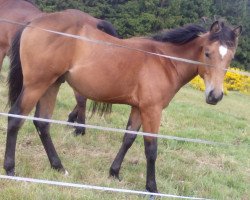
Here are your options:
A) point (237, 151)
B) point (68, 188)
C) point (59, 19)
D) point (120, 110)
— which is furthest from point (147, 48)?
point (120, 110)

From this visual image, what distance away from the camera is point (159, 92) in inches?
177

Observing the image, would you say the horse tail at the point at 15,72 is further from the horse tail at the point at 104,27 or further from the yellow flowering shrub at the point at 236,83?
the yellow flowering shrub at the point at 236,83

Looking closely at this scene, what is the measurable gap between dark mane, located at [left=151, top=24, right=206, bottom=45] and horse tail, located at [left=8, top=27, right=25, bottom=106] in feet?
5.20

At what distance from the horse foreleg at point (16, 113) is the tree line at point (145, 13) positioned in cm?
2532

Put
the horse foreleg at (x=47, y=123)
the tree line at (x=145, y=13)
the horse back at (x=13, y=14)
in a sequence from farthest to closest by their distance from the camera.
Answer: the tree line at (x=145, y=13)
the horse back at (x=13, y=14)
the horse foreleg at (x=47, y=123)

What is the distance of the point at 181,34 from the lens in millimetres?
4793

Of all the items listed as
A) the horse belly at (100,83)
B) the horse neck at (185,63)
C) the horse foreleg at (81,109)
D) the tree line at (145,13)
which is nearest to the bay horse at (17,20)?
the horse foreleg at (81,109)

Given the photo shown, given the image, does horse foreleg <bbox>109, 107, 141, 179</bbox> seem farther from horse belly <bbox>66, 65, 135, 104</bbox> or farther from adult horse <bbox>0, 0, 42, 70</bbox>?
adult horse <bbox>0, 0, 42, 70</bbox>

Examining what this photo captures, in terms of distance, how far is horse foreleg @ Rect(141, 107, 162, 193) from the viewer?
446 centimetres

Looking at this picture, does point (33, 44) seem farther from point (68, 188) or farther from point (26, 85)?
point (68, 188)

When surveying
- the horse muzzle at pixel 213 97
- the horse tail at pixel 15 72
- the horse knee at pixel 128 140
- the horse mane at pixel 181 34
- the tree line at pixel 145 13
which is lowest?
the tree line at pixel 145 13

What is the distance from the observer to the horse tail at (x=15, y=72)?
4500 millimetres

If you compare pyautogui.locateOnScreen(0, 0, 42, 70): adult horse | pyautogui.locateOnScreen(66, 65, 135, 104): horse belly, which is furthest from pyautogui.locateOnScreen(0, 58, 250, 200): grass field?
pyautogui.locateOnScreen(0, 0, 42, 70): adult horse

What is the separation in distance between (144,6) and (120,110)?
26.2 meters
